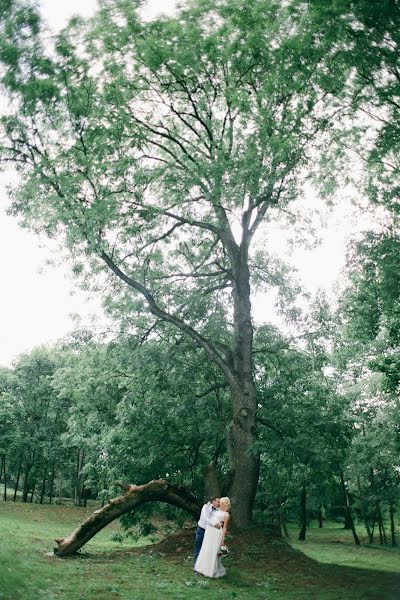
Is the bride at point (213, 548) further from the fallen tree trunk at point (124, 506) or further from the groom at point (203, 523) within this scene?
the fallen tree trunk at point (124, 506)

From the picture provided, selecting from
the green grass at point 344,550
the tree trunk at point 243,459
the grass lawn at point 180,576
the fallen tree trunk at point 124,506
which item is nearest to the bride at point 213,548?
the grass lawn at point 180,576

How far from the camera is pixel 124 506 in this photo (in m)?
11.7

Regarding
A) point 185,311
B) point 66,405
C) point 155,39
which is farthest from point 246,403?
point 66,405

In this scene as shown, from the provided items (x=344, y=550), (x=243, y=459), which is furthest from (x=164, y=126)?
(x=344, y=550)

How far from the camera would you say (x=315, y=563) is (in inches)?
419

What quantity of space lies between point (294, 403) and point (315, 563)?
4369mm

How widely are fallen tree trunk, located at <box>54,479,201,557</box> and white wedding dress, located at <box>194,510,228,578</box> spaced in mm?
2765

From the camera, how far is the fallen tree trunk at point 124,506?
438 inches

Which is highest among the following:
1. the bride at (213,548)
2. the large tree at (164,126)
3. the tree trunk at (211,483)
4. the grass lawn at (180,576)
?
the large tree at (164,126)

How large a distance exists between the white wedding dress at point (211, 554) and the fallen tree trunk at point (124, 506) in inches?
109

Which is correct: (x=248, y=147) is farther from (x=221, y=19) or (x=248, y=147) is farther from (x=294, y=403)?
(x=294, y=403)

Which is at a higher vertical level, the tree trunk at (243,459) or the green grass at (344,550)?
the tree trunk at (243,459)

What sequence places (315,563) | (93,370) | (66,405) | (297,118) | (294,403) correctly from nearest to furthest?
(315,563), (297,118), (294,403), (93,370), (66,405)

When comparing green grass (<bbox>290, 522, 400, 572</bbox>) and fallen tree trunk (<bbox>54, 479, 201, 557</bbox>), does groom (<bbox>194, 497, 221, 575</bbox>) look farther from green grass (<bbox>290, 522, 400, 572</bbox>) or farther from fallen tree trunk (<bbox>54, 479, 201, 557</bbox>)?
green grass (<bbox>290, 522, 400, 572</bbox>)
